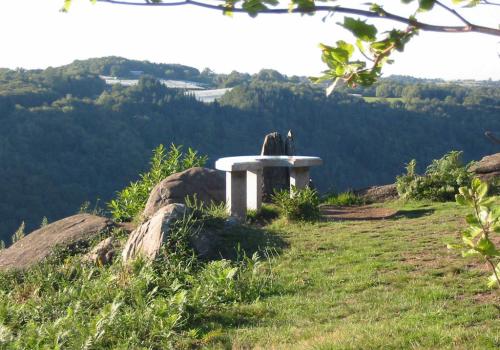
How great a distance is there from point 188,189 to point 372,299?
206 inches

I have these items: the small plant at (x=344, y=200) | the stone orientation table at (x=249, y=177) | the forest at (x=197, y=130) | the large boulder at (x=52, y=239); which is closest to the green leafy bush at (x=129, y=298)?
the large boulder at (x=52, y=239)

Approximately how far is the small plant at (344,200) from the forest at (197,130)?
39.0m

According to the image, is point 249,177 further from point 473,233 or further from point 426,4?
point 426,4

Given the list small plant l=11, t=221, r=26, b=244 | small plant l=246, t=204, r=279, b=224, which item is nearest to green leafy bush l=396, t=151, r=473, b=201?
small plant l=246, t=204, r=279, b=224

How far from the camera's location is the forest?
193 ft

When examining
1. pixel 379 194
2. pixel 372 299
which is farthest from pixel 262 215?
pixel 372 299

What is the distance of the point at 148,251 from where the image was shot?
24.9 ft

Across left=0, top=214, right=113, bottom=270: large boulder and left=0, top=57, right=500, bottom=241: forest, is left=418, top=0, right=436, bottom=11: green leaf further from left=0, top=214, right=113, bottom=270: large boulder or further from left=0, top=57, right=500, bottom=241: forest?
left=0, top=57, right=500, bottom=241: forest

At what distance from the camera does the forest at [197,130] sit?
58.8m

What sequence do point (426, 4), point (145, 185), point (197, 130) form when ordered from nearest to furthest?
point (426, 4) → point (145, 185) → point (197, 130)

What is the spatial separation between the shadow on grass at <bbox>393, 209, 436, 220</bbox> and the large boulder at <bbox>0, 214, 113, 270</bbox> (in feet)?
13.5

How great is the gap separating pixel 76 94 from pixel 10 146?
27152mm

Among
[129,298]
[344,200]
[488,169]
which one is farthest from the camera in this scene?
[488,169]

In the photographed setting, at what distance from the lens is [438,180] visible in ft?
40.1
